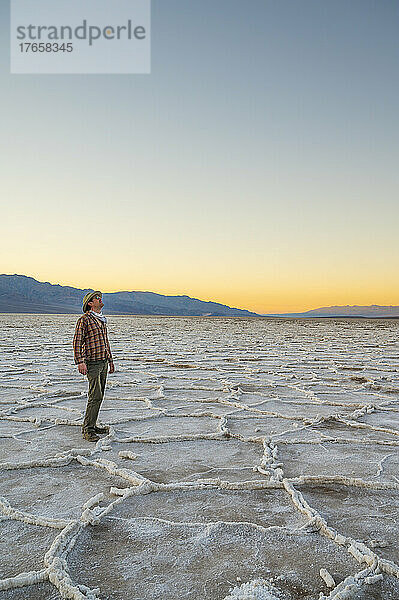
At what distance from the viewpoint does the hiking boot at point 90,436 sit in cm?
347

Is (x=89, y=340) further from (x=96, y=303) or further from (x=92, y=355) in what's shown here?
(x=96, y=303)

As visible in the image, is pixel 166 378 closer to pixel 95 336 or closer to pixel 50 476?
pixel 95 336

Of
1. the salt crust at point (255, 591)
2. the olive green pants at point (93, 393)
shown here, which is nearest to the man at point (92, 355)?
the olive green pants at point (93, 393)

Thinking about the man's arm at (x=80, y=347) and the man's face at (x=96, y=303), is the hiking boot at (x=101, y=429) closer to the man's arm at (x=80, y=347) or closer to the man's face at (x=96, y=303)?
the man's arm at (x=80, y=347)

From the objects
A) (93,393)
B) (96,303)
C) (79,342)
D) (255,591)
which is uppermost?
(96,303)

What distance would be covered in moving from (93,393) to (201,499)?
1.45m

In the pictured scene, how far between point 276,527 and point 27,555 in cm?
105

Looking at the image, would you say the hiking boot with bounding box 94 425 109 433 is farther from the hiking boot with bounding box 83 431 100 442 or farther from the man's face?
the man's face

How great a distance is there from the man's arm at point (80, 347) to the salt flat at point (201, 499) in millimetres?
541

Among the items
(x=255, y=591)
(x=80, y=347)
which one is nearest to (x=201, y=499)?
(x=255, y=591)

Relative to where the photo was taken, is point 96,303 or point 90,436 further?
point 96,303

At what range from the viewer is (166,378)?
6.71 metres

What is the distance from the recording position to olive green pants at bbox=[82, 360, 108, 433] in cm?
358

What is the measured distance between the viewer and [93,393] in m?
3.61
